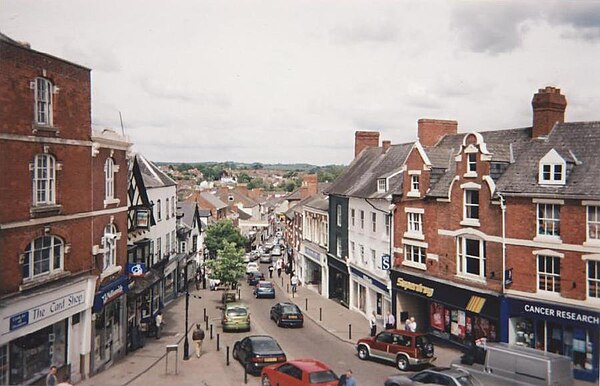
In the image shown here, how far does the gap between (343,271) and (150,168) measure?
1280 cm

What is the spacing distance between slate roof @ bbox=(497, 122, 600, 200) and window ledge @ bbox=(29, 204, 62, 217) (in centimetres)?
1409

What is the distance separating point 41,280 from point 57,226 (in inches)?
62.8

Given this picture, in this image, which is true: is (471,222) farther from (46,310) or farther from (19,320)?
(19,320)

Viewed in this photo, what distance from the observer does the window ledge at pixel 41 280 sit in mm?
12970

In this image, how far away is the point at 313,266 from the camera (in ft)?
134

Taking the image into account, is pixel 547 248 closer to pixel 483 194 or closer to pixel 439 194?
pixel 483 194

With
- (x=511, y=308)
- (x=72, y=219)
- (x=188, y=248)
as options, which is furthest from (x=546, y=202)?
(x=188, y=248)

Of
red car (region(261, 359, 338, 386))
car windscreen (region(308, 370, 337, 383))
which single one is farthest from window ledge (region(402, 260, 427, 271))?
car windscreen (region(308, 370, 337, 383))

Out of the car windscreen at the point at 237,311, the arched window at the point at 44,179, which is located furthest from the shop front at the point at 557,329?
the arched window at the point at 44,179

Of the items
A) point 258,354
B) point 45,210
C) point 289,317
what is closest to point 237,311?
point 289,317

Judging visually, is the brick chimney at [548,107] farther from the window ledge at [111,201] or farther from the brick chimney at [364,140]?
the brick chimney at [364,140]

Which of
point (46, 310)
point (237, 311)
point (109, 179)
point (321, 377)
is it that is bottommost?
point (237, 311)

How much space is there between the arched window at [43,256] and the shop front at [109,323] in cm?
206

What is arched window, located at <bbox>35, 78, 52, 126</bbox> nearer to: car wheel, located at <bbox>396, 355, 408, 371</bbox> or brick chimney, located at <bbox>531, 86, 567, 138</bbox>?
car wheel, located at <bbox>396, 355, 408, 371</bbox>
